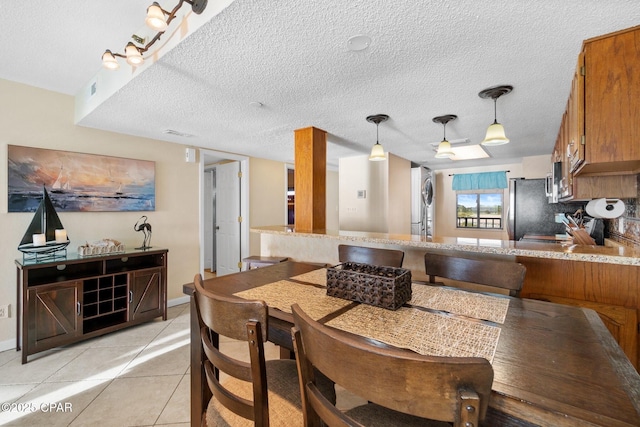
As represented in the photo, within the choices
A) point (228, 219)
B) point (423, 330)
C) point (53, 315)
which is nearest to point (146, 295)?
point (53, 315)

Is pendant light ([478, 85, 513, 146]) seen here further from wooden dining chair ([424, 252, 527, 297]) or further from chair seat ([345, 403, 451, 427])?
chair seat ([345, 403, 451, 427])

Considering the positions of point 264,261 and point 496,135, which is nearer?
point 496,135

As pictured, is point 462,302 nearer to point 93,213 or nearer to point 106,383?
point 106,383

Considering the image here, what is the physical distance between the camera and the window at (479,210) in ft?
18.9

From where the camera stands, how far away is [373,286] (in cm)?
112

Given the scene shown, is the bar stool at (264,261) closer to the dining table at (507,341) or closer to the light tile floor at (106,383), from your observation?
the light tile floor at (106,383)

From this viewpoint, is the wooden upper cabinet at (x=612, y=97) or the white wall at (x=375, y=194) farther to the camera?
the white wall at (x=375, y=194)

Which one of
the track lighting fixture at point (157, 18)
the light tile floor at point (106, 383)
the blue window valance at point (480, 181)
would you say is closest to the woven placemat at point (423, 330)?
the light tile floor at point (106, 383)

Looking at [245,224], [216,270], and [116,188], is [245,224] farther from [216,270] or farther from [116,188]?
[116,188]

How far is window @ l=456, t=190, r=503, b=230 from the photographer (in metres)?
5.75

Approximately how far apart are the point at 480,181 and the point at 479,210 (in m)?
0.64

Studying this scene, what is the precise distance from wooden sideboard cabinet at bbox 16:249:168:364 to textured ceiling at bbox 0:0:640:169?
147 cm

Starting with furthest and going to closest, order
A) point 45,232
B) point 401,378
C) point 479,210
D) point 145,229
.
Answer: point 479,210 → point 145,229 → point 45,232 → point 401,378

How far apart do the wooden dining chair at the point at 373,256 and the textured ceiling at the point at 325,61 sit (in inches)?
47.3
